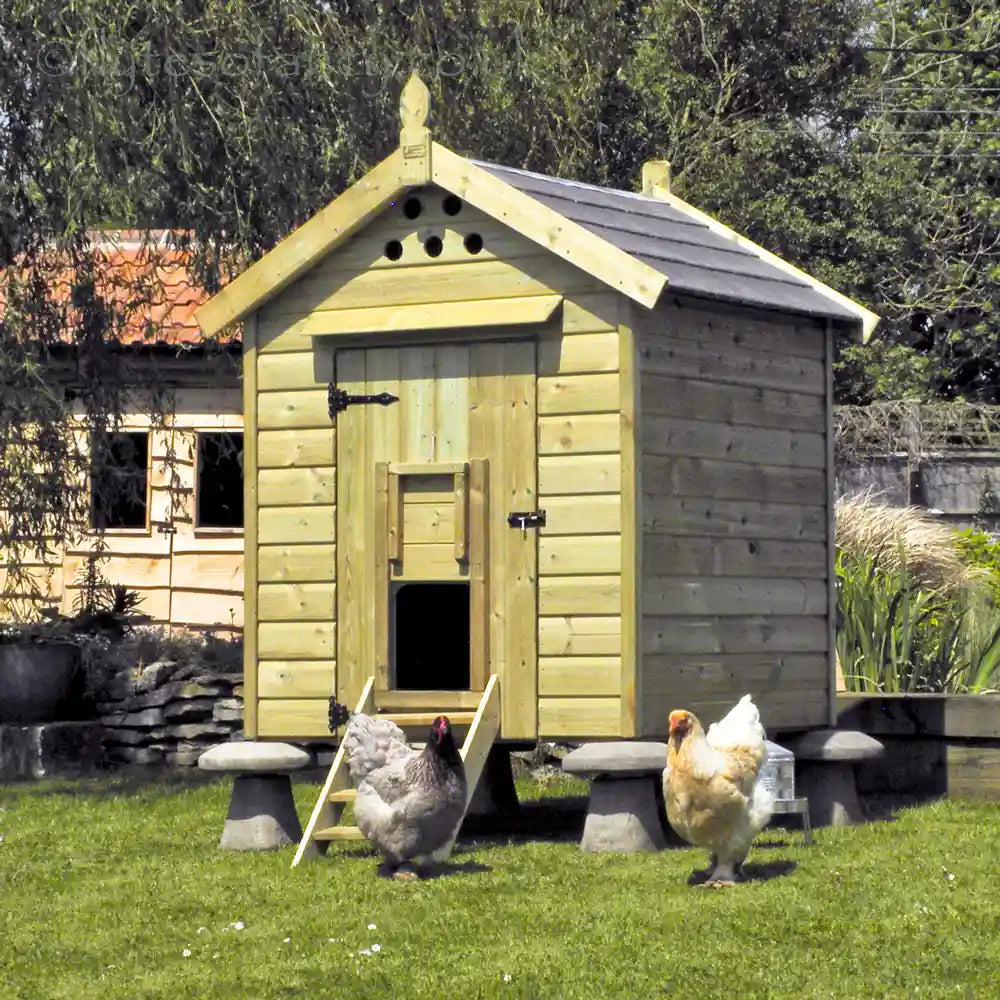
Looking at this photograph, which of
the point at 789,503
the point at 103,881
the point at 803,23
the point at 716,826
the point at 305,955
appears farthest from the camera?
the point at 803,23

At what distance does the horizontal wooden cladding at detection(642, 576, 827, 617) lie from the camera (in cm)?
1106

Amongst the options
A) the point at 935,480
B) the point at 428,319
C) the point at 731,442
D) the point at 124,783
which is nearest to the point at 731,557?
the point at 731,442

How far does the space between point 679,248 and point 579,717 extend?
2878mm

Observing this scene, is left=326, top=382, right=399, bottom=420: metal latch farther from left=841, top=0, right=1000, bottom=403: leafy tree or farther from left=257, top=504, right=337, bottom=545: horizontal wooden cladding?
left=841, top=0, right=1000, bottom=403: leafy tree

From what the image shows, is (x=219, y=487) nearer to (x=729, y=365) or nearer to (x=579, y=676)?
(x=729, y=365)

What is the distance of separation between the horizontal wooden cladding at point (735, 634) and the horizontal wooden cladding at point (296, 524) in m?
2.02

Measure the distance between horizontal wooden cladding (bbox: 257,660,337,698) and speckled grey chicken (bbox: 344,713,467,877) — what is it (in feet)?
5.53

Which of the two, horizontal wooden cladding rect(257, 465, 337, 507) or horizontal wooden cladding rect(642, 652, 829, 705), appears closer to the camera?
horizontal wooden cladding rect(642, 652, 829, 705)

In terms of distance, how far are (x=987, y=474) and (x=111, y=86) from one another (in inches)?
387

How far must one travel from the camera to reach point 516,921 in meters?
8.73

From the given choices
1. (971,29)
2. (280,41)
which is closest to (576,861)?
(280,41)

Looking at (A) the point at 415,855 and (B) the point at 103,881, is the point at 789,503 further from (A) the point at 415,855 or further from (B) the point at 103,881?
(B) the point at 103,881

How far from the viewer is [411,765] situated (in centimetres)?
983

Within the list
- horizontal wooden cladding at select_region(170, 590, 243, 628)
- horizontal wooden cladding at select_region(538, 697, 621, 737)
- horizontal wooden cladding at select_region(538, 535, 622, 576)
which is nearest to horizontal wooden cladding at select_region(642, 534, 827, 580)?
horizontal wooden cladding at select_region(538, 535, 622, 576)
